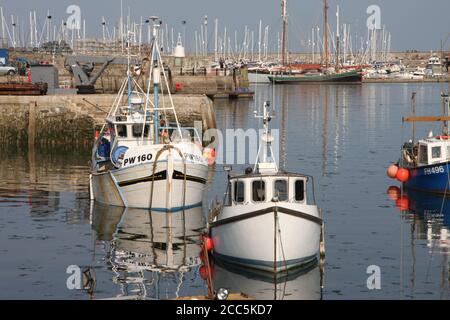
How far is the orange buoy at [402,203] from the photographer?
3578cm

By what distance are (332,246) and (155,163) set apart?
24.6 ft

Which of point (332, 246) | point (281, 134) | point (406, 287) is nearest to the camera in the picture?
point (406, 287)

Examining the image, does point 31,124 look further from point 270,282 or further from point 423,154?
point 270,282

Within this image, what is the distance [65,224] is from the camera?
107 ft

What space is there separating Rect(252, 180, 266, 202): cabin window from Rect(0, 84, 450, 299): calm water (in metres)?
1.92

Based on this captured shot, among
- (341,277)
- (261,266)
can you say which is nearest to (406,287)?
(341,277)

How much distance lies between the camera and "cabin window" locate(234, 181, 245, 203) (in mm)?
25133

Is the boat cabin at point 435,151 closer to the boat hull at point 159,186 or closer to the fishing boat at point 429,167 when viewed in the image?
the fishing boat at point 429,167

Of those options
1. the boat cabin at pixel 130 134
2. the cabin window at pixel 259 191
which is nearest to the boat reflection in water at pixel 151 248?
the boat cabin at pixel 130 134

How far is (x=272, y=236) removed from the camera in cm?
2392

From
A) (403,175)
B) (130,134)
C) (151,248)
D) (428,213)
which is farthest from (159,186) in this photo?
Answer: (403,175)

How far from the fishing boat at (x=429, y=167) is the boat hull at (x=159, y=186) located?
30.6ft

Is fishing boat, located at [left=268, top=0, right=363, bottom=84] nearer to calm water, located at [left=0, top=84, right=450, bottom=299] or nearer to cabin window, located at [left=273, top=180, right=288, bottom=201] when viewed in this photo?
calm water, located at [left=0, top=84, right=450, bottom=299]

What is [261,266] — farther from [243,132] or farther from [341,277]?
[243,132]
